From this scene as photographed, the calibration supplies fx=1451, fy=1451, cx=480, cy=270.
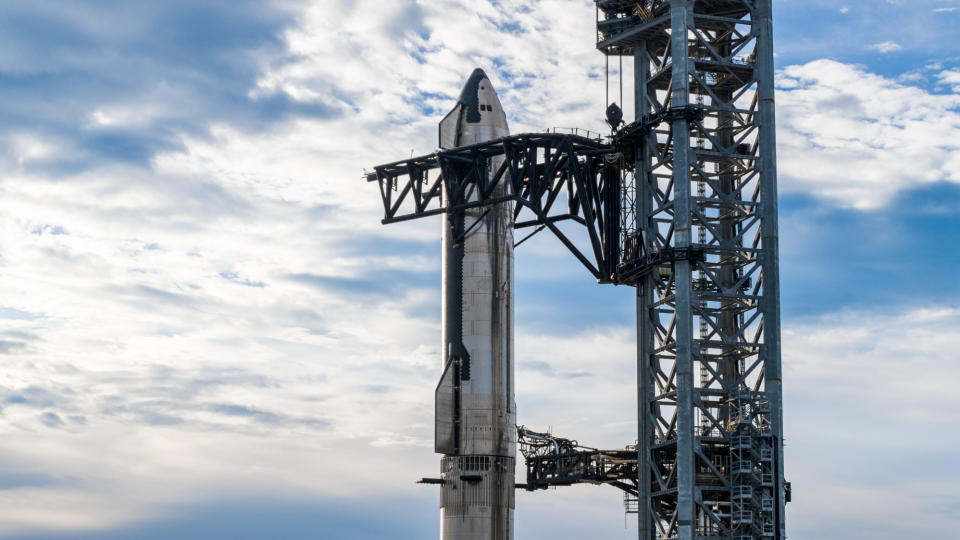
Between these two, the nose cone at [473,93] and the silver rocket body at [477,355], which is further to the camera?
the nose cone at [473,93]

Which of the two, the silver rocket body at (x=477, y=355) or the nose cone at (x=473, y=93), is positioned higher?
the nose cone at (x=473, y=93)

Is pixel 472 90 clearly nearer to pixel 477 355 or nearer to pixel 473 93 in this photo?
pixel 473 93

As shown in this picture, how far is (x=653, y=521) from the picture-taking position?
3290 inches

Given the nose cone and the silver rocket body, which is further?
the nose cone

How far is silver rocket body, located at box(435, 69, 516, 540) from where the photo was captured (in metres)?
A: 87.9

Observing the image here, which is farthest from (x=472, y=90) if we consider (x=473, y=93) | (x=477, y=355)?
(x=477, y=355)

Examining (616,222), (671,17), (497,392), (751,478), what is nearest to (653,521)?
(751,478)

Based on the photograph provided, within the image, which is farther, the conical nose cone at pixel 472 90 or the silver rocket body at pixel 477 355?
the conical nose cone at pixel 472 90

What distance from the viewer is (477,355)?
89.9 metres

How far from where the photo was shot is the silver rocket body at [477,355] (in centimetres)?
8788

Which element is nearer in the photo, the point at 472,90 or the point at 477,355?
the point at 477,355

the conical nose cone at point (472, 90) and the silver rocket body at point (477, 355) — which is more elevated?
the conical nose cone at point (472, 90)

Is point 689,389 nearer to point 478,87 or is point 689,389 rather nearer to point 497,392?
point 497,392

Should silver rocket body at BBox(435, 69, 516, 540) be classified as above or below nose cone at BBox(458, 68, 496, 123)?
below
